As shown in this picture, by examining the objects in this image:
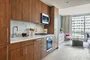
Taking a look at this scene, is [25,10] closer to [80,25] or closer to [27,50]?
[27,50]

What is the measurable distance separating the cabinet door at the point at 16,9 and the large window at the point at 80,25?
722 cm

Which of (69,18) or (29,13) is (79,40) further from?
(29,13)

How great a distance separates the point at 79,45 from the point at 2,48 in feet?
18.5

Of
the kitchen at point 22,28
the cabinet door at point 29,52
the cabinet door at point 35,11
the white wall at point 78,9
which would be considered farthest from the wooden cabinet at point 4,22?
the white wall at point 78,9

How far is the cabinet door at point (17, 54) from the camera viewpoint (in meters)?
2.14

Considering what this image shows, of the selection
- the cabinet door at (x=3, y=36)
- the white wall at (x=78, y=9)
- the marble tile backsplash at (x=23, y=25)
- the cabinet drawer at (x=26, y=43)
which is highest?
the white wall at (x=78, y=9)

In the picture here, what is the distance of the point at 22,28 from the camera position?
11.9ft

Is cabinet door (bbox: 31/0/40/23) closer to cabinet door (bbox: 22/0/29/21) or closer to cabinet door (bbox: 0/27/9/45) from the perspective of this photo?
cabinet door (bbox: 22/0/29/21)

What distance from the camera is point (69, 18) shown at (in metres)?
9.52

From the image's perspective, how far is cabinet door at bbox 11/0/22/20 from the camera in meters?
2.58

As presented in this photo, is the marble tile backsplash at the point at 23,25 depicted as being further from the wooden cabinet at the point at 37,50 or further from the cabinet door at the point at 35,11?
the wooden cabinet at the point at 37,50

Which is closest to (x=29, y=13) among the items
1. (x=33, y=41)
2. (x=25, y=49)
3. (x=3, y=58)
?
(x=33, y=41)

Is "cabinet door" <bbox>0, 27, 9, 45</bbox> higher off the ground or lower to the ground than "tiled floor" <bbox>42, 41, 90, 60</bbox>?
higher

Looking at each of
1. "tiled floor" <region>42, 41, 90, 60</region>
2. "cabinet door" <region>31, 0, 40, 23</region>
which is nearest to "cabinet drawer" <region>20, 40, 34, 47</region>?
"cabinet door" <region>31, 0, 40, 23</region>
